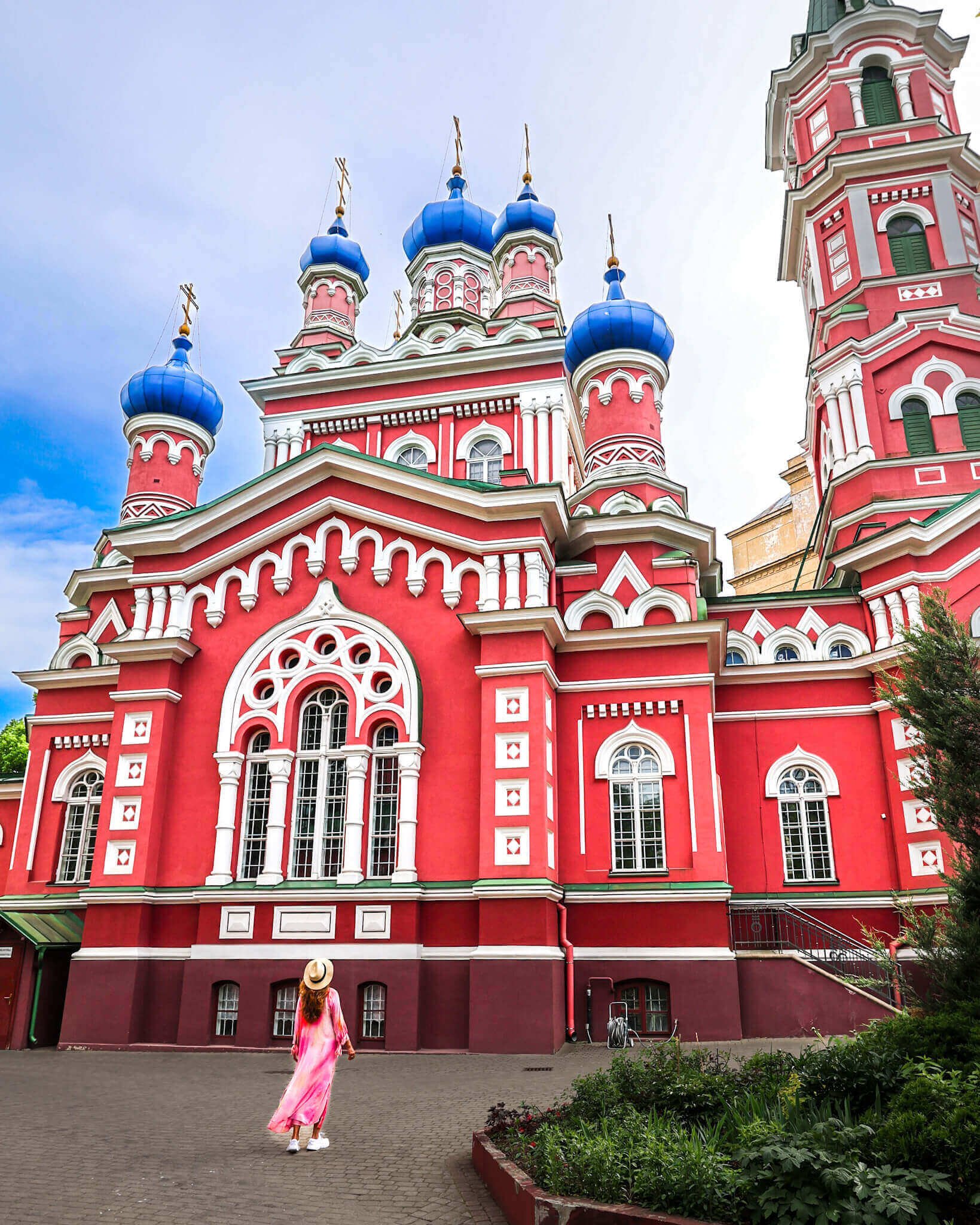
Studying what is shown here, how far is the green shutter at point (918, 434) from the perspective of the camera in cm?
1808

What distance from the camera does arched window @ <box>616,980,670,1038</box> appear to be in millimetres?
13781

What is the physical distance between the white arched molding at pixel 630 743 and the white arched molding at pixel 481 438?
6594mm

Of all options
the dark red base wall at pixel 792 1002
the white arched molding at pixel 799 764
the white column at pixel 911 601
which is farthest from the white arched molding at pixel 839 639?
the dark red base wall at pixel 792 1002

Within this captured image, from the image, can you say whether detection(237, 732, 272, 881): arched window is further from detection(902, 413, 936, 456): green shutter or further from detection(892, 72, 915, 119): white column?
detection(892, 72, 915, 119): white column

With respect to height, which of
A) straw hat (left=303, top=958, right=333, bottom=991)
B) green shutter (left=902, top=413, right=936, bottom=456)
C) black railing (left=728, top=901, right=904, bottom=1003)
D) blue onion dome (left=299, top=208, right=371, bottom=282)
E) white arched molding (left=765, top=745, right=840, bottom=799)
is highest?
blue onion dome (left=299, top=208, right=371, bottom=282)

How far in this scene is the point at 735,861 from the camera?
53.0 feet

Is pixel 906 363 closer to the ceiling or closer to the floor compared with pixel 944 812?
closer to the ceiling

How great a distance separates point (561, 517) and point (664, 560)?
2.13 m

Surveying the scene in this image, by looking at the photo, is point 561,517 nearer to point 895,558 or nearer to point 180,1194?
point 895,558

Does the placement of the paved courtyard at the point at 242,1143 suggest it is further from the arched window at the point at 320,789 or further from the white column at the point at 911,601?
the white column at the point at 911,601

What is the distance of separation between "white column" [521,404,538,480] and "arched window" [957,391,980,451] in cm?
799

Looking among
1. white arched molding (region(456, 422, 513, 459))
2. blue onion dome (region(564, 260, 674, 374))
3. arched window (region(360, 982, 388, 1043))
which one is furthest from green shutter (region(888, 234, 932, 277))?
arched window (region(360, 982, 388, 1043))

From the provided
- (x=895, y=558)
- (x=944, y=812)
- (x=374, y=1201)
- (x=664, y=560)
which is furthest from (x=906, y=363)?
(x=374, y=1201)

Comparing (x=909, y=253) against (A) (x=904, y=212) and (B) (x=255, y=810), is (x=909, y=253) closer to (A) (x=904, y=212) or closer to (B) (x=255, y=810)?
(A) (x=904, y=212)
